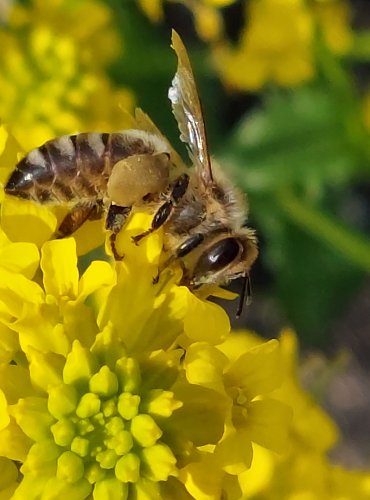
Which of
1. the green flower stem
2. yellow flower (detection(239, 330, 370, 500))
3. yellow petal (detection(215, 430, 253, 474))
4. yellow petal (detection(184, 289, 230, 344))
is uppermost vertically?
yellow petal (detection(184, 289, 230, 344))

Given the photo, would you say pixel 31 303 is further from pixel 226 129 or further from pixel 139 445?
pixel 226 129

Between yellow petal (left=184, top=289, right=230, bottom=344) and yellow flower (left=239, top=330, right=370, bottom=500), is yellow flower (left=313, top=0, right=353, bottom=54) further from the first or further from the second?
yellow petal (left=184, top=289, right=230, bottom=344)

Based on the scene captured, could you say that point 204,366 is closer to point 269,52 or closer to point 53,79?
point 53,79

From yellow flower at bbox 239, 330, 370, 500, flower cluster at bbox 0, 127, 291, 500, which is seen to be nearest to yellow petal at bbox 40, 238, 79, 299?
flower cluster at bbox 0, 127, 291, 500

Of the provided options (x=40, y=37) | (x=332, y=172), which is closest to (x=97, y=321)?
(x=40, y=37)

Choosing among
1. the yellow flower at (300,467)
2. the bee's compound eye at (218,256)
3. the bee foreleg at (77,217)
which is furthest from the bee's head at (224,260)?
the yellow flower at (300,467)

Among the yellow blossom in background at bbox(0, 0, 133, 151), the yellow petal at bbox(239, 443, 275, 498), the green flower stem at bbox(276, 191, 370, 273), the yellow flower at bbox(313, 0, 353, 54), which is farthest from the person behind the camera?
the yellow flower at bbox(313, 0, 353, 54)
